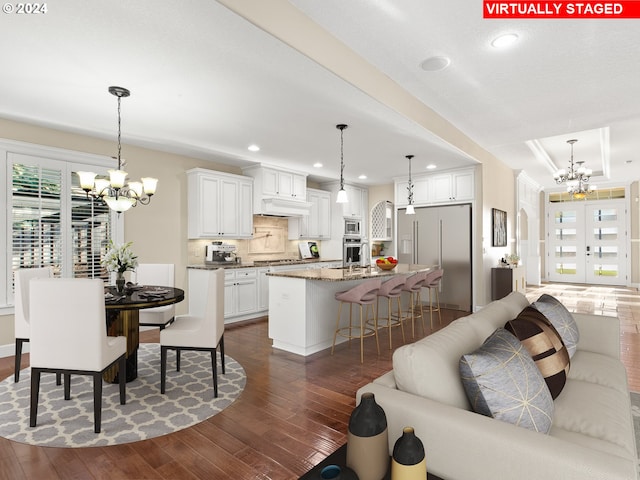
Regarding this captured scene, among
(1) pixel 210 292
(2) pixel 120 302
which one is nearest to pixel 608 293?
(1) pixel 210 292

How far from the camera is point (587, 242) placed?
1009 cm

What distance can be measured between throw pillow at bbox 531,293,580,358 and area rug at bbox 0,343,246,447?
238cm

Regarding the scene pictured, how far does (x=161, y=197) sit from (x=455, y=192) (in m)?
4.94

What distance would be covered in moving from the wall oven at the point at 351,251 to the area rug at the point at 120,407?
179 inches

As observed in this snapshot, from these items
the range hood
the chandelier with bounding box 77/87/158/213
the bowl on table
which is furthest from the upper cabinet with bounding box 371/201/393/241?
the chandelier with bounding box 77/87/158/213

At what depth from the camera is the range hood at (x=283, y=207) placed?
610 centimetres

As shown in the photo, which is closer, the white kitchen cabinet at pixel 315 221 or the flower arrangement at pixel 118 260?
the flower arrangement at pixel 118 260

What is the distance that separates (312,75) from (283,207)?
366cm

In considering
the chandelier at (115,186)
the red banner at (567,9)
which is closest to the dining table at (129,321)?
the chandelier at (115,186)

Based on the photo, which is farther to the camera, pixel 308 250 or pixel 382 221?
pixel 382 221

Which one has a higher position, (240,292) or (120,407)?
(240,292)

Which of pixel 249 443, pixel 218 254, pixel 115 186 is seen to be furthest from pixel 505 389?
pixel 218 254

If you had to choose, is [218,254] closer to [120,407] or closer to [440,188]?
[120,407]

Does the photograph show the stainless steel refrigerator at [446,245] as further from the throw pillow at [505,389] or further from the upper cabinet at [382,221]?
the throw pillow at [505,389]
